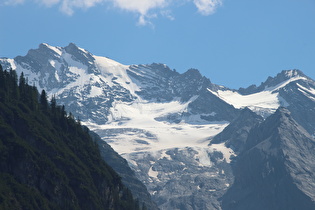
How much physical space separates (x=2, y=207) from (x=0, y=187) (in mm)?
11009

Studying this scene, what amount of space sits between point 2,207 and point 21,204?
45.3 ft

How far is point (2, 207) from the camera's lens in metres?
184

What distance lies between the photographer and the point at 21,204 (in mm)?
197125

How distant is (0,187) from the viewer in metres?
194

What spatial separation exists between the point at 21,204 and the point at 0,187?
7.31 metres

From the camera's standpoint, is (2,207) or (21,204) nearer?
(2,207)
